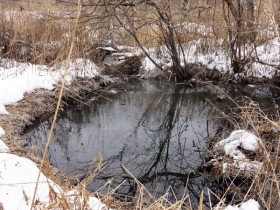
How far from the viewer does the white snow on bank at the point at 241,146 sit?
315 cm

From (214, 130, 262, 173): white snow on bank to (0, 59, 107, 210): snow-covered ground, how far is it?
166cm

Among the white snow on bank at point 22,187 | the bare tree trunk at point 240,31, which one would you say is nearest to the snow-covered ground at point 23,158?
the white snow on bank at point 22,187

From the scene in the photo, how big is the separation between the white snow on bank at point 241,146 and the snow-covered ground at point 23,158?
5.44 ft

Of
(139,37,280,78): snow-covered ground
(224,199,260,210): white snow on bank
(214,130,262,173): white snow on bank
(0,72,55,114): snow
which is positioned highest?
(139,37,280,78): snow-covered ground

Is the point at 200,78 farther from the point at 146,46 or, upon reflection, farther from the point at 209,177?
the point at 209,177

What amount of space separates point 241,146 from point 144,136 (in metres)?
1.45

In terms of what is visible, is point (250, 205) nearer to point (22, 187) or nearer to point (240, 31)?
point (22, 187)

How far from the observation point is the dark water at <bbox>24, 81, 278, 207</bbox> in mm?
3420

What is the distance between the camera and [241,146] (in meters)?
3.36

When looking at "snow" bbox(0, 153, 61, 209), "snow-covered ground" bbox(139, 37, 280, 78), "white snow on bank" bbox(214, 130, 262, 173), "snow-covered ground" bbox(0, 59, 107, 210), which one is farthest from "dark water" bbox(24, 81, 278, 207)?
"snow" bbox(0, 153, 61, 209)

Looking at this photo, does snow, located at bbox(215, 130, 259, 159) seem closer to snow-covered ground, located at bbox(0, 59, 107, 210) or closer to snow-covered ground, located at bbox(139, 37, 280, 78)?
snow-covered ground, located at bbox(0, 59, 107, 210)

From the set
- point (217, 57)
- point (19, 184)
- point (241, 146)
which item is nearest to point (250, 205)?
point (241, 146)

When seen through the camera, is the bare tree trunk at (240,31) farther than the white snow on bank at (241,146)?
Yes

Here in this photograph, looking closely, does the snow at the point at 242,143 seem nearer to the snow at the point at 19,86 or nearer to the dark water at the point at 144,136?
the dark water at the point at 144,136
